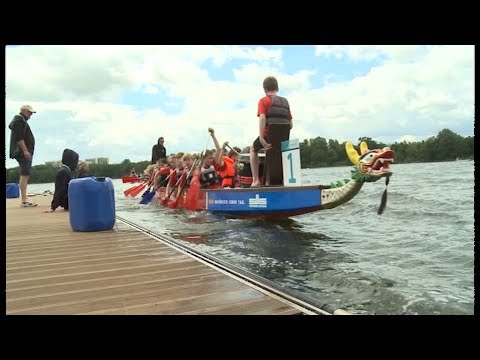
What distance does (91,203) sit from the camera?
556 cm

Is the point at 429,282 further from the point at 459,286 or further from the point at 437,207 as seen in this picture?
the point at 437,207

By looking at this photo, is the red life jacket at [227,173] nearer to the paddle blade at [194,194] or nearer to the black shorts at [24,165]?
the paddle blade at [194,194]

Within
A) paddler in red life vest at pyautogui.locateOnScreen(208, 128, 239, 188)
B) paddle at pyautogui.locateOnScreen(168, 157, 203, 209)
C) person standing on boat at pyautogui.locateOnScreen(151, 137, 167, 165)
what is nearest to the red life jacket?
paddler in red life vest at pyautogui.locateOnScreen(208, 128, 239, 188)

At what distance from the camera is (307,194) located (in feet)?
19.9

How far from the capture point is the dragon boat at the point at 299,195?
510 centimetres

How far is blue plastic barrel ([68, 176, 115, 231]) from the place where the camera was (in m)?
5.47

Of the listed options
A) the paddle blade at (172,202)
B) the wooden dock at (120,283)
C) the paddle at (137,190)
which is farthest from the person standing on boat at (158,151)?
the wooden dock at (120,283)

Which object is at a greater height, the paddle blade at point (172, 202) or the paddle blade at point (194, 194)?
the paddle blade at point (194, 194)

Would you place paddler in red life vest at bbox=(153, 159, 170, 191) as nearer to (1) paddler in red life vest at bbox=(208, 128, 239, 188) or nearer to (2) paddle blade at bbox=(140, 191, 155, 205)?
(2) paddle blade at bbox=(140, 191, 155, 205)

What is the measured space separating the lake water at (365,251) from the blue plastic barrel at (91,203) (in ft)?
4.15

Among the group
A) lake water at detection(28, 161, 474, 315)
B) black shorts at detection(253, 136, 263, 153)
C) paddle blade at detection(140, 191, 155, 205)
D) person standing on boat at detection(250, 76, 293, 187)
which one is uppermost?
person standing on boat at detection(250, 76, 293, 187)

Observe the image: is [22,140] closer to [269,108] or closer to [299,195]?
[269,108]

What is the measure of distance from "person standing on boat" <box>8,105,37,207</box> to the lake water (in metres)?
2.96
